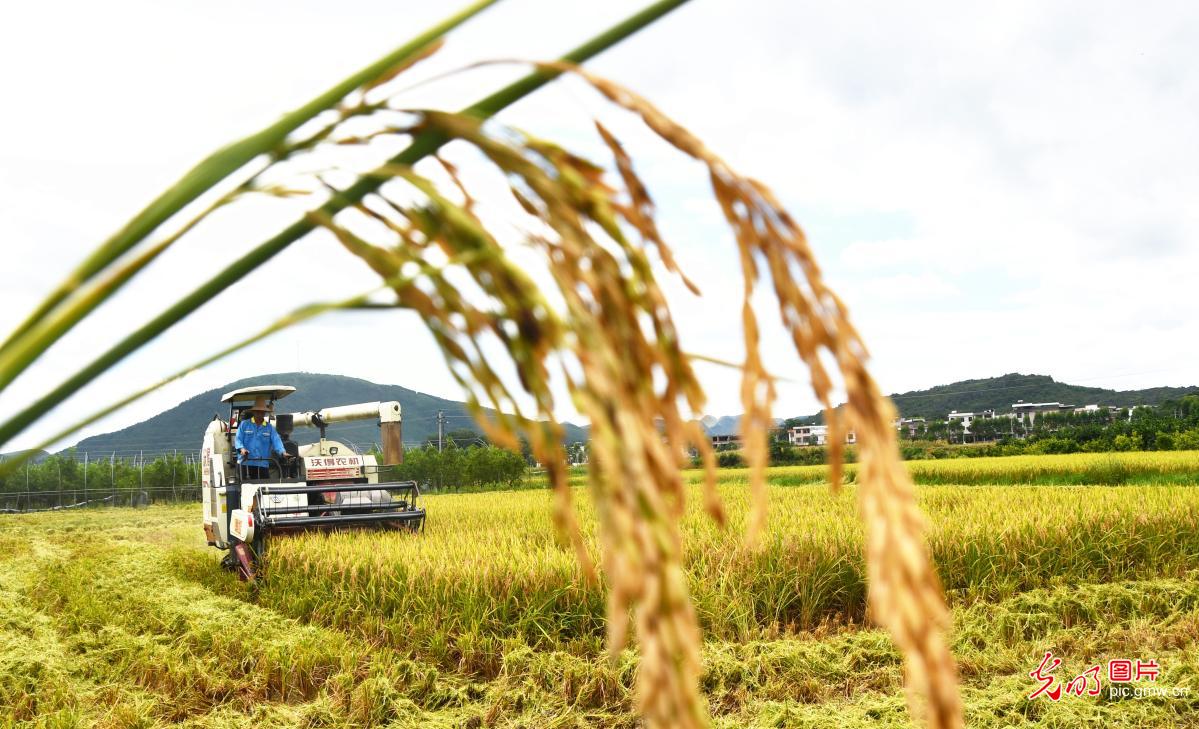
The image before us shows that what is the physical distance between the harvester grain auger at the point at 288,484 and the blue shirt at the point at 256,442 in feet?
0.09

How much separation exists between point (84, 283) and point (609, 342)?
0.46m

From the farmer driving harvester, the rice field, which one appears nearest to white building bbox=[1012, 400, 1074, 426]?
the rice field

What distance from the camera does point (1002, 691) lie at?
17.3ft

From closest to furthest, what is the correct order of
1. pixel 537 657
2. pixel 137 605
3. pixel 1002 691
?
pixel 1002 691, pixel 537 657, pixel 137 605

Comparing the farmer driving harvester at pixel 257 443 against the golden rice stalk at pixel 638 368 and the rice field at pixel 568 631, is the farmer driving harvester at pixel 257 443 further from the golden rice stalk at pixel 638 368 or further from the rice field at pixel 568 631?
the golden rice stalk at pixel 638 368

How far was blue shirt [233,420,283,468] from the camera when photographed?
11453 mm

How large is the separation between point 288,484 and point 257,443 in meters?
1.05

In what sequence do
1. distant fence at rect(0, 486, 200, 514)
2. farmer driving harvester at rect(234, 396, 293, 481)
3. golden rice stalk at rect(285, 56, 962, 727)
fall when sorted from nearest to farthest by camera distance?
golden rice stalk at rect(285, 56, 962, 727) → farmer driving harvester at rect(234, 396, 293, 481) → distant fence at rect(0, 486, 200, 514)

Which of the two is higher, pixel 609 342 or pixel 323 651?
pixel 609 342

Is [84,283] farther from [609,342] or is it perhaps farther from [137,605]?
[137,605]

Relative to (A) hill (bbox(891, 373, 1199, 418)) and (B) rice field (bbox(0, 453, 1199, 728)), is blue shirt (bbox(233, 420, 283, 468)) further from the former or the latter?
(A) hill (bbox(891, 373, 1199, 418))

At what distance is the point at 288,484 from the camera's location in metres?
11.0

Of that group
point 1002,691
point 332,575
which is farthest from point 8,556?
point 1002,691

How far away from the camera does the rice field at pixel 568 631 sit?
17.2ft
